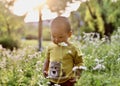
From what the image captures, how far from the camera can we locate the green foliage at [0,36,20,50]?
34.9m

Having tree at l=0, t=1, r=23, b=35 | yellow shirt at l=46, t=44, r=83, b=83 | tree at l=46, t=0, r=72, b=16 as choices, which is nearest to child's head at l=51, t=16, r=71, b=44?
yellow shirt at l=46, t=44, r=83, b=83

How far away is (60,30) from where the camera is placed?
575 cm

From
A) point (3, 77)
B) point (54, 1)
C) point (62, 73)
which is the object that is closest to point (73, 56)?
point (62, 73)

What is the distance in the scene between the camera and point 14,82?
299 inches

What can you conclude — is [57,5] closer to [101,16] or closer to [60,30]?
[101,16]

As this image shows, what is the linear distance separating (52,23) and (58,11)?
2916cm

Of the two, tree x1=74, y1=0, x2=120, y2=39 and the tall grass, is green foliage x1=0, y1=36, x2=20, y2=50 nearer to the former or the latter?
tree x1=74, y1=0, x2=120, y2=39

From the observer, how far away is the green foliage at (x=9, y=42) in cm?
3488

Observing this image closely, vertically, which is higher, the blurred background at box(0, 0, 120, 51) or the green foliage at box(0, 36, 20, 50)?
the blurred background at box(0, 0, 120, 51)

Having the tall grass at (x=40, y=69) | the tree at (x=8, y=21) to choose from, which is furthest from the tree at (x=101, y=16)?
the tall grass at (x=40, y=69)

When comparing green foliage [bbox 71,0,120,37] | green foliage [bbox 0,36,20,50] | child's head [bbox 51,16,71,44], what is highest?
green foliage [bbox 71,0,120,37]

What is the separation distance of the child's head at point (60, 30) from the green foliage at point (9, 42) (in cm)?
2891

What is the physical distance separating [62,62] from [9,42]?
29906 millimetres

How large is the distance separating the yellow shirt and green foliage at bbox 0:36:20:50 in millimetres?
28823
